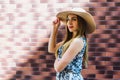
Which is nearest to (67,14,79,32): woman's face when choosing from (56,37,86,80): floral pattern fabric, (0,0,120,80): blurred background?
(56,37,86,80): floral pattern fabric

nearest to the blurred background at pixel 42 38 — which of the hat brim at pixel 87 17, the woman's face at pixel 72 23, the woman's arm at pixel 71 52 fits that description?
the hat brim at pixel 87 17

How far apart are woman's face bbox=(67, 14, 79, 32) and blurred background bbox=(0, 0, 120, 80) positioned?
1.57 meters

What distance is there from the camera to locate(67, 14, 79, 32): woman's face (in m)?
3.51

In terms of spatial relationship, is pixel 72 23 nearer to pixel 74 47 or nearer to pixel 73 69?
pixel 74 47

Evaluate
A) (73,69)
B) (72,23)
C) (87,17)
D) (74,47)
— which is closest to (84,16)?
(87,17)

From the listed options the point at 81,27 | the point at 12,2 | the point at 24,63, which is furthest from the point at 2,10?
the point at 81,27

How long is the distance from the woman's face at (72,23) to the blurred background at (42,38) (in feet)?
5.16

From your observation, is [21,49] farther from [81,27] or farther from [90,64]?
[81,27]

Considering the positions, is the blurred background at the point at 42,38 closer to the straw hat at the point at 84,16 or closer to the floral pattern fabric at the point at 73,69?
the straw hat at the point at 84,16

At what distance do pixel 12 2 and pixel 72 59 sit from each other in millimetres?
2380

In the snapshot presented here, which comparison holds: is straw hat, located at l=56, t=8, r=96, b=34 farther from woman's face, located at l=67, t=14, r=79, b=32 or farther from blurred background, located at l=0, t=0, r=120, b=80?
blurred background, located at l=0, t=0, r=120, b=80

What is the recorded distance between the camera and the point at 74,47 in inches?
132

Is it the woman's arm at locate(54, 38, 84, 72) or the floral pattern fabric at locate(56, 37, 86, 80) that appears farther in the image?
the floral pattern fabric at locate(56, 37, 86, 80)

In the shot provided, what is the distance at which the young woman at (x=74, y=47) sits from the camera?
3.38 m
